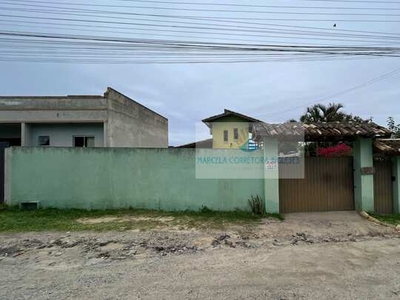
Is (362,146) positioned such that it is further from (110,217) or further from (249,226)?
(110,217)

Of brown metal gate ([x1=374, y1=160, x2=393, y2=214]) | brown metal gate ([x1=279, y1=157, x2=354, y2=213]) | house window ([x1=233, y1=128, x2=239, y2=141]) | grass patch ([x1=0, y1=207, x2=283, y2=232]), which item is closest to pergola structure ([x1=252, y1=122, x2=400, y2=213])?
brown metal gate ([x1=374, y1=160, x2=393, y2=214])

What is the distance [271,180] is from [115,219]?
461cm

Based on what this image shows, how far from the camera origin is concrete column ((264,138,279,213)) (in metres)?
9.12

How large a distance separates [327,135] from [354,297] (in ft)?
18.6

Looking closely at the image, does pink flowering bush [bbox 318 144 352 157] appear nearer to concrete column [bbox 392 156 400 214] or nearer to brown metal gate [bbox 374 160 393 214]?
brown metal gate [bbox 374 160 393 214]

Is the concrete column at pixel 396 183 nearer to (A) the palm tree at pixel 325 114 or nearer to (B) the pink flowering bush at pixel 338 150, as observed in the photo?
(B) the pink flowering bush at pixel 338 150

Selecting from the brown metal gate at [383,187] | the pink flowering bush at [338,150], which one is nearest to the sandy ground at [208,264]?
the brown metal gate at [383,187]

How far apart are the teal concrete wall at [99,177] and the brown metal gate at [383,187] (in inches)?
228

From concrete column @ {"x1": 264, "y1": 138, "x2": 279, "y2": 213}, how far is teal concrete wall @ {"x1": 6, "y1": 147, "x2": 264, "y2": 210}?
7.37 feet

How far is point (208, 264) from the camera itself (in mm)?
5160

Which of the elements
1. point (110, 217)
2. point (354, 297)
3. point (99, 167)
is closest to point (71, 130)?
point (99, 167)

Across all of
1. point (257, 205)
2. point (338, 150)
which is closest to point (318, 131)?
point (257, 205)

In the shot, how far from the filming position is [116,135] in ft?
52.1

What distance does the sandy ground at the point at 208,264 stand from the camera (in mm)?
4078
